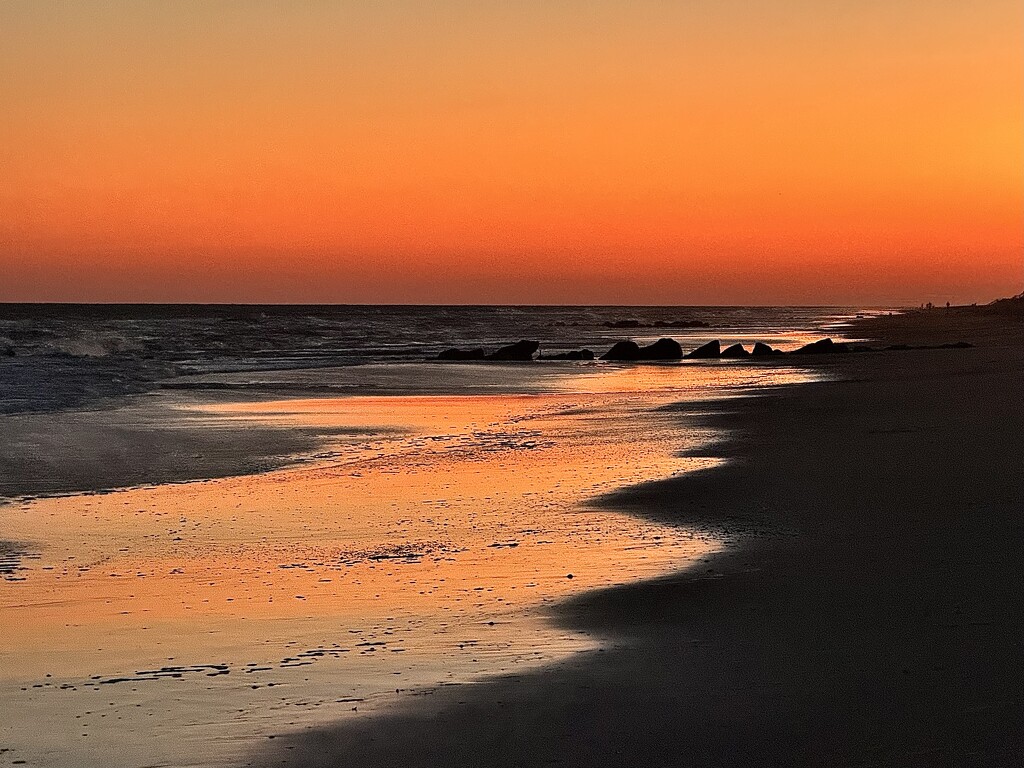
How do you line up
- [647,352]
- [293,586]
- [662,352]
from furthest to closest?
[647,352], [662,352], [293,586]

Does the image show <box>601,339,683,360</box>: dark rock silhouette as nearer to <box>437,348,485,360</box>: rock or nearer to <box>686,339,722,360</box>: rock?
<box>686,339,722,360</box>: rock

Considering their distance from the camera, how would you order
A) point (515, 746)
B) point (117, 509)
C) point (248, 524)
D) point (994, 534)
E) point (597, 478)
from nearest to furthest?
point (515, 746), point (994, 534), point (248, 524), point (117, 509), point (597, 478)

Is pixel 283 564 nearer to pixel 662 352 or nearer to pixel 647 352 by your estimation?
pixel 662 352

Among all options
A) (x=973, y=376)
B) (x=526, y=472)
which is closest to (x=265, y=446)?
(x=526, y=472)

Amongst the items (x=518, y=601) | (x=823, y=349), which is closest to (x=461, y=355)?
(x=823, y=349)

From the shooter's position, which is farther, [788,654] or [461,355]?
[461,355]

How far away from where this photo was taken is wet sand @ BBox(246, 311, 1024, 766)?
16.0ft

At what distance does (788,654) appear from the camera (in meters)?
6.17

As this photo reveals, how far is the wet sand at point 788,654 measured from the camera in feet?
16.0

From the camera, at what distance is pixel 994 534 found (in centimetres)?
891

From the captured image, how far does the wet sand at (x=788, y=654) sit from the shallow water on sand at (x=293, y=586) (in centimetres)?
37

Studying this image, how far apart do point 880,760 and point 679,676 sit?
1.38 m

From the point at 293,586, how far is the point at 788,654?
3.31m

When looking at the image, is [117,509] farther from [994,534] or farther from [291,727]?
[994,534]
